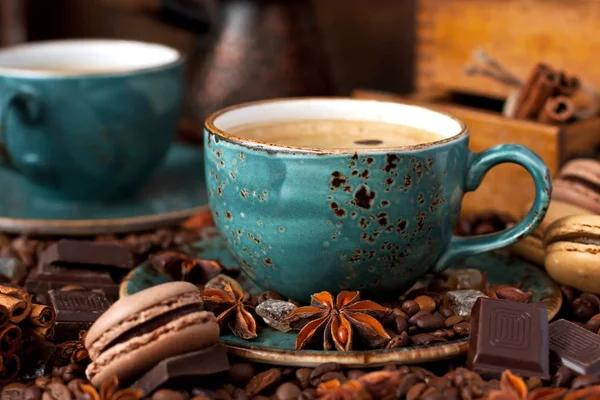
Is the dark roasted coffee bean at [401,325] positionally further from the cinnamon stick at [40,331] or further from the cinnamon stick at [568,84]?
the cinnamon stick at [568,84]

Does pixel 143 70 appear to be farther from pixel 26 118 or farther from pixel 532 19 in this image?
pixel 532 19

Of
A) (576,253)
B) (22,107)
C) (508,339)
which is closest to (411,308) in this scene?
(508,339)

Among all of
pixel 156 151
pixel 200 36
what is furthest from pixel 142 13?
pixel 156 151

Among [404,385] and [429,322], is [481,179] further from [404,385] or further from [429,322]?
[404,385]

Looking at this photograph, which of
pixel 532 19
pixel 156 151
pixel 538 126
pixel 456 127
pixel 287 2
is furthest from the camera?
pixel 287 2

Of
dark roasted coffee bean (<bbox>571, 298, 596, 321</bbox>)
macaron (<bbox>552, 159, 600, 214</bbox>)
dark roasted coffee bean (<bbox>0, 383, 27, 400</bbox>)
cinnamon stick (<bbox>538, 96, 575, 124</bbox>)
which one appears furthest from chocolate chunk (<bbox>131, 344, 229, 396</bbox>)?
cinnamon stick (<bbox>538, 96, 575, 124</bbox>)

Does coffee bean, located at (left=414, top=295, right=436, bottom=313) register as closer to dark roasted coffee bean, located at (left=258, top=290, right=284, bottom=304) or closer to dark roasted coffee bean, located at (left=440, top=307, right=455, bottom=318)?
dark roasted coffee bean, located at (left=440, top=307, right=455, bottom=318)
